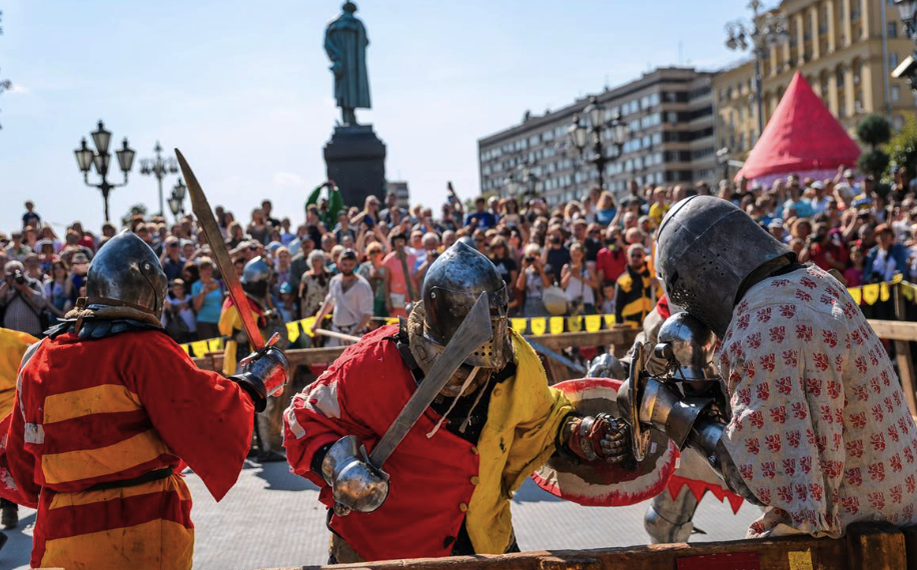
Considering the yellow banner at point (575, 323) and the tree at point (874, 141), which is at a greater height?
the tree at point (874, 141)

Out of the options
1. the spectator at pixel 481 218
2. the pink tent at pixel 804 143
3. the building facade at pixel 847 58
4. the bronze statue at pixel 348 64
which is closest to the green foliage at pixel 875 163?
the building facade at pixel 847 58

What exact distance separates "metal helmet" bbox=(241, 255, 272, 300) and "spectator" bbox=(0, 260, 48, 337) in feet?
9.39

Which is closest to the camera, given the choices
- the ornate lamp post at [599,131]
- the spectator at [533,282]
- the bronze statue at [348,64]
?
the spectator at [533,282]

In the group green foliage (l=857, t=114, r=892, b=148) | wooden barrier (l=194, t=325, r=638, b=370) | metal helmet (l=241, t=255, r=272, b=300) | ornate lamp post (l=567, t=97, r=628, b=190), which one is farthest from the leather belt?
green foliage (l=857, t=114, r=892, b=148)

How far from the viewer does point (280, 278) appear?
11086 millimetres

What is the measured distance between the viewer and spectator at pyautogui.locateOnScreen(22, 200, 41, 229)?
13.2 meters

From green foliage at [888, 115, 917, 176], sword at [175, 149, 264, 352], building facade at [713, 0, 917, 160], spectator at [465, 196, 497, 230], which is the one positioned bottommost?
sword at [175, 149, 264, 352]

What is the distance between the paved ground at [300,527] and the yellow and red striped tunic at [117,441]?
221 cm

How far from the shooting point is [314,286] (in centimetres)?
1025

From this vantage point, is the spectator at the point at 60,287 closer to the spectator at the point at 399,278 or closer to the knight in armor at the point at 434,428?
the spectator at the point at 399,278

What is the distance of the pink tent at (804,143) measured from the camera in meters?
15.7

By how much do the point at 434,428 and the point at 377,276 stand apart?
729 cm

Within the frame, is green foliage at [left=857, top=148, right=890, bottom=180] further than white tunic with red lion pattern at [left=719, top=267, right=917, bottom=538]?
Yes

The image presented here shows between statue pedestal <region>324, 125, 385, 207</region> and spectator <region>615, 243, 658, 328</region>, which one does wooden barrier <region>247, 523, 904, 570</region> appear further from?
statue pedestal <region>324, 125, 385, 207</region>
